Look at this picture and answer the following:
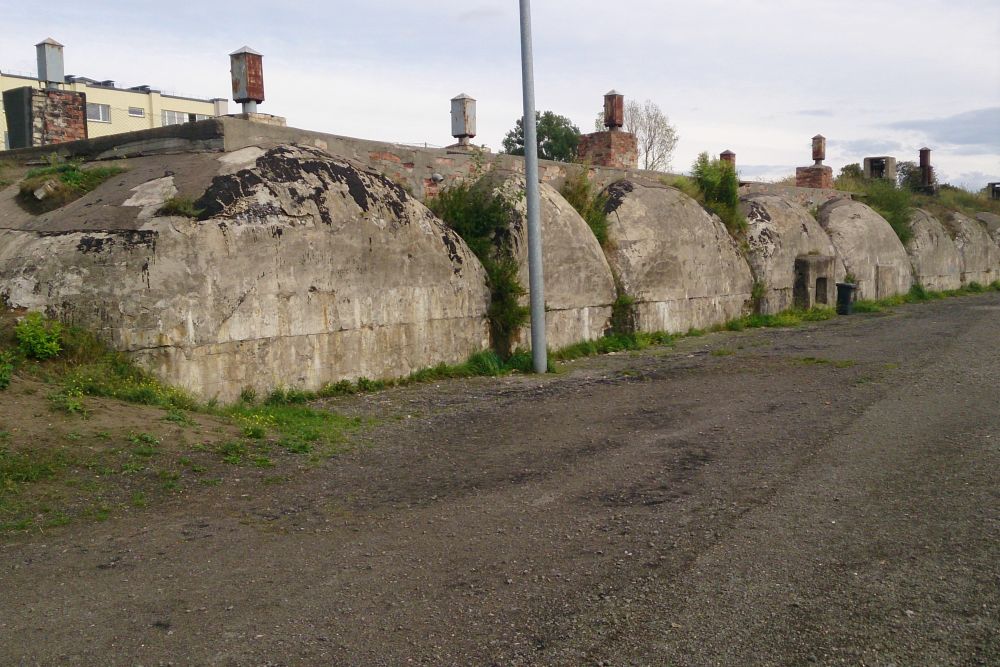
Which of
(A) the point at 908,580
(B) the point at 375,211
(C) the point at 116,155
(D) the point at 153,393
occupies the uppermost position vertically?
(C) the point at 116,155

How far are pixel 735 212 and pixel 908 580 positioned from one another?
50.1ft

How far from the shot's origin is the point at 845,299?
2014 cm

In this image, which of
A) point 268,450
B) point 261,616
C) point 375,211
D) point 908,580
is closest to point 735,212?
point 375,211

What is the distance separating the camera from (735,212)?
61.9 ft

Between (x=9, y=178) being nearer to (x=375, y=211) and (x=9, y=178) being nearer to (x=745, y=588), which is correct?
(x=375, y=211)

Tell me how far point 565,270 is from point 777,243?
8099 mm

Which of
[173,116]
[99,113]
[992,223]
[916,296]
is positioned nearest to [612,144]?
[916,296]

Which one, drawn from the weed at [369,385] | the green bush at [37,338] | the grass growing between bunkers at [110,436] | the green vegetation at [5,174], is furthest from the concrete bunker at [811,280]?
the green bush at [37,338]

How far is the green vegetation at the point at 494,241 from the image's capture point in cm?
1213

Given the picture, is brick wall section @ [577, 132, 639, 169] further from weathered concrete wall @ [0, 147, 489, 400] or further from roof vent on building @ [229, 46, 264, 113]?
roof vent on building @ [229, 46, 264, 113]

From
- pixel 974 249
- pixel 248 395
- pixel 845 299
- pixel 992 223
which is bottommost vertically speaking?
pixel 248 395

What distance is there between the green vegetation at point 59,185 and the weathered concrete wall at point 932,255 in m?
22.9

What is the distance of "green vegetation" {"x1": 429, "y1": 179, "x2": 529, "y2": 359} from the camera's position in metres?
12.1

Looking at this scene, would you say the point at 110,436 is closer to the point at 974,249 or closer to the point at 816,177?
the point at 816,177
